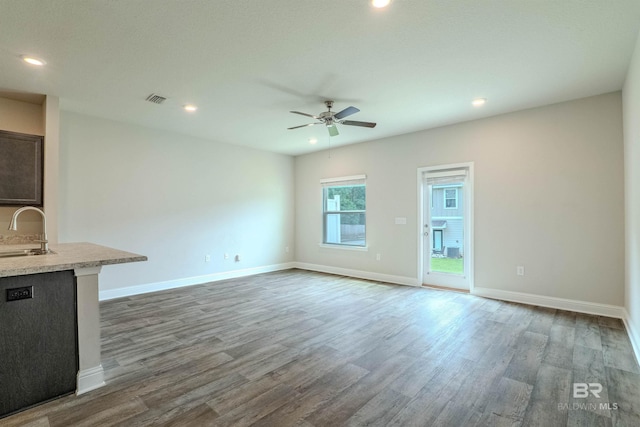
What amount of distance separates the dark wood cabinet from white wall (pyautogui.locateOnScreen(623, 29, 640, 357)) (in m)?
4.55

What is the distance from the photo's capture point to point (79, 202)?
14.0 ft

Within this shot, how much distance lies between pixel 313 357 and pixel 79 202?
4.03 metres

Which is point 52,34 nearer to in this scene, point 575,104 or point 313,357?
point 313,357

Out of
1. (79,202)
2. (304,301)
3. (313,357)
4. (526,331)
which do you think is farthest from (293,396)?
(79,202)

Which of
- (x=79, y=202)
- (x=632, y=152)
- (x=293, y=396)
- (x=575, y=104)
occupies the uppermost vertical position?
(x=575, y=104)

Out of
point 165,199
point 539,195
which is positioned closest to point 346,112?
point 539,195

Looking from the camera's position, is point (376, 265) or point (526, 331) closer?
point (526, 331)

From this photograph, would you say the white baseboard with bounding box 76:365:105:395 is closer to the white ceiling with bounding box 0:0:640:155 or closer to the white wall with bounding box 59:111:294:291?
the white ceiling with bounding box 0:0:640:155

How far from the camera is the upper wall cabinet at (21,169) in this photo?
11.2ft

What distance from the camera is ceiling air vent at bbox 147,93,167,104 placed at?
3.66m

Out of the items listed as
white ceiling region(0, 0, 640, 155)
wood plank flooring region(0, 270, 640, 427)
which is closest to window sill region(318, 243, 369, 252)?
wood plank flooring region(0, 270, 640, 427)

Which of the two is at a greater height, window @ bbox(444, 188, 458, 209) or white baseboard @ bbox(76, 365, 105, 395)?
window @ bbox(444, 188, 458, 209)

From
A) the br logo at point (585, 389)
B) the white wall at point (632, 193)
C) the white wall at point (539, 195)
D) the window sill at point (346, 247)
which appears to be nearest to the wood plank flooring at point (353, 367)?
the br logo at point (585, 389)

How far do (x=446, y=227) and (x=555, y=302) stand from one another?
174 cm
